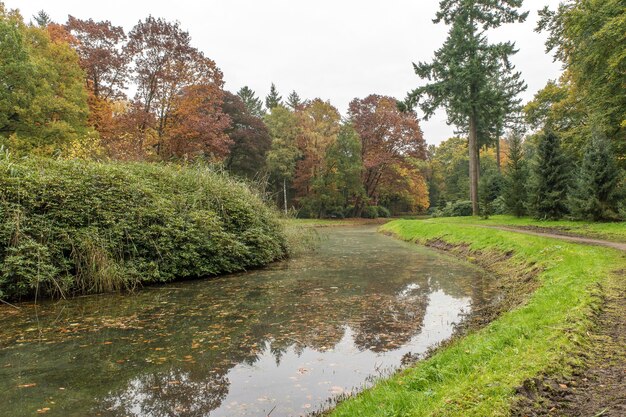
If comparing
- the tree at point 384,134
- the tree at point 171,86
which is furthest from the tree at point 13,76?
the tree at point 384,134

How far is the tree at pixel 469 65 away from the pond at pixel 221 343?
61.7 feet

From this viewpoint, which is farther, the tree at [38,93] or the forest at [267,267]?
the tree at [38,93]

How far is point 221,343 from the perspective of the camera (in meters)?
6.19

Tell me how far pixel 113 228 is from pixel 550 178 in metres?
20.7

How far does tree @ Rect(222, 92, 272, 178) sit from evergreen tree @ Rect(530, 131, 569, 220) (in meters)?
25.7

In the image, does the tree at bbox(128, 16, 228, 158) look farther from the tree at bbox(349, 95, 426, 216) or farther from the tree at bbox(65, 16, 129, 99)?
the tree at bbox(349, 95, 426, 216)

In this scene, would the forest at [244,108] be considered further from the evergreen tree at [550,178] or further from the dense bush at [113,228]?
the dense bush at [113,228]

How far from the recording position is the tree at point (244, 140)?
4034cm

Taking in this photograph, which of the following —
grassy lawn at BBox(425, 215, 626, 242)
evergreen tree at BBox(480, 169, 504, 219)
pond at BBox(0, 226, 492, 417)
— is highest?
evergreen tree at BBox(480, 169, 504, 219)

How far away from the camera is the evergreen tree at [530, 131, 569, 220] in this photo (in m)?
21.1

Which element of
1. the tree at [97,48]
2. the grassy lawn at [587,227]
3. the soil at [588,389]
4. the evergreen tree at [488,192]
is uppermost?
the tree at [97,48]

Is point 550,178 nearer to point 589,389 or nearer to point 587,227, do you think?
point 587,227

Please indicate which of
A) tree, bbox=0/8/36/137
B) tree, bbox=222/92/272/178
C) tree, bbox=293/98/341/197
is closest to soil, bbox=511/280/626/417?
tree, bbox=0/8/36/137

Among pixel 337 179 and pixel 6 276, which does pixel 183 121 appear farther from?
pixel 337 179
